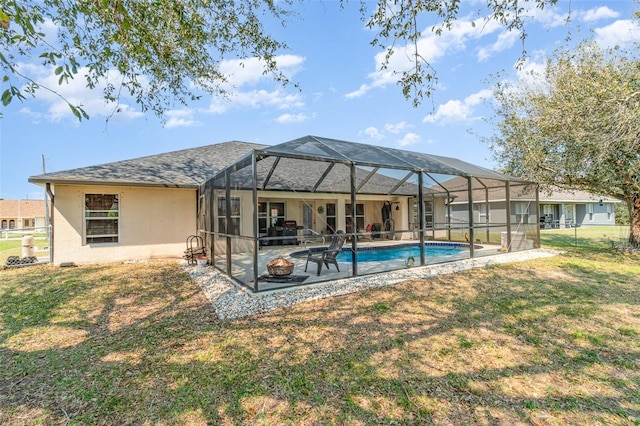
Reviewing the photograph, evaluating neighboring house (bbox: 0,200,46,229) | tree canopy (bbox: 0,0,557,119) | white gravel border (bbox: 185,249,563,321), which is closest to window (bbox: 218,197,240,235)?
white gravel border (bbox: 185,249,563,321)

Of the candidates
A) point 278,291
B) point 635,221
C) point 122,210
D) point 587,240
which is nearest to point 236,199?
point 278,291

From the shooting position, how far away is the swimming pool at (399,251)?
1140 cm

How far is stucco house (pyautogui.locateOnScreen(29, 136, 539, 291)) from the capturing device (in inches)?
273

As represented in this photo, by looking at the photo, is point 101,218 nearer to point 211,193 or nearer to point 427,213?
point 211,193

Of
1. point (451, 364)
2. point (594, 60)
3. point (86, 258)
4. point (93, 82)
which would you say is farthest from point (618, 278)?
point (86, 258)

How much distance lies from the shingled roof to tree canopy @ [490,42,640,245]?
1171 centimetres

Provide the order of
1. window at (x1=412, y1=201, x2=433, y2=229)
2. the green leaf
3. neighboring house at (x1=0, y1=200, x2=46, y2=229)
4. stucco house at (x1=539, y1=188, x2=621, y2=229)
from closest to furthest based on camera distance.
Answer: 1. the green leaf
2. window at (x1=412, y1=201, x2=433, y2=229)
3. stucco house at (x1=539, y1=188, x2=621, y2=229)
4. neighboring house at (x1=0, y1=200, x2=46, y2=229)

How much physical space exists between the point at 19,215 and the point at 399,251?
48.7 meters

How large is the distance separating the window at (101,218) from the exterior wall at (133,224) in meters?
0.13

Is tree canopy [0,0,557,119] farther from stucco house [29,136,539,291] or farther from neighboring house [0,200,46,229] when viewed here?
Answer: neighboring house [0,200,46,229]

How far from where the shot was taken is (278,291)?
5.95 meters

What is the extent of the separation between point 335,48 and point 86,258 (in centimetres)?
1003

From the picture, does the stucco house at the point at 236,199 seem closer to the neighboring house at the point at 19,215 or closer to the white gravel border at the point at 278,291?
the white gravel border at the point at 278,291

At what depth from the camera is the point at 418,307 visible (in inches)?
195
